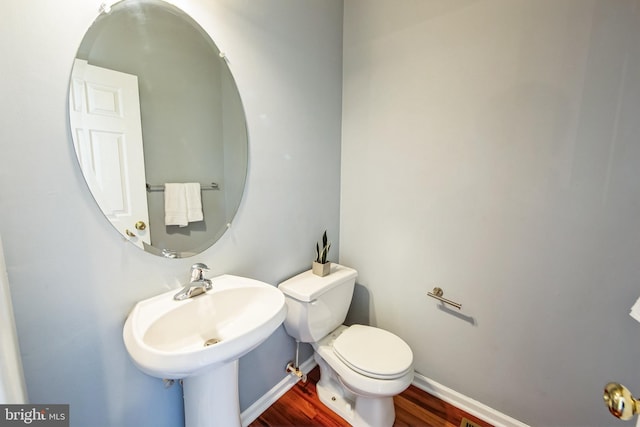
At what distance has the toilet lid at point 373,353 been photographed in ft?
4.02

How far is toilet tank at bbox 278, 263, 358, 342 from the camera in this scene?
4.46 ft

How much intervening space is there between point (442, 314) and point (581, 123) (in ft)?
3.67

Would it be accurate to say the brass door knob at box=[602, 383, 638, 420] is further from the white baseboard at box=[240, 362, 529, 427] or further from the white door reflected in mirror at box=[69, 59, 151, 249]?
the white door reflected in mirror at box=[69, 59, 151, 249]

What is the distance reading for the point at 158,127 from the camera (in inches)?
39.1

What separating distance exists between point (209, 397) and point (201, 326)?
0.87 feet

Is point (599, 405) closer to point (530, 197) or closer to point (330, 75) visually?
point (530, 197)

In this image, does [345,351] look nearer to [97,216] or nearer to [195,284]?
[195,284]

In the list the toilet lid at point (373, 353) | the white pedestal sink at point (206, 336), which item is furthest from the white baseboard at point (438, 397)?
the toilet lid at point (373, 353)

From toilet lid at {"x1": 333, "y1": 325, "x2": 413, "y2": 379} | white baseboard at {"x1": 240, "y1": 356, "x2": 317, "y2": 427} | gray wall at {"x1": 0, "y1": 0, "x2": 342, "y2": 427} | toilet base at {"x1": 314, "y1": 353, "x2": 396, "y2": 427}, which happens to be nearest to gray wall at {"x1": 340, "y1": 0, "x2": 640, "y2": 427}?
toilet lid at {"x1": 333, "y1": 325, "x2": 413, "y2": 379}

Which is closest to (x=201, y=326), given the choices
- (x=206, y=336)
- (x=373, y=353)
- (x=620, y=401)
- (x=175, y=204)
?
(x=206, y=336)

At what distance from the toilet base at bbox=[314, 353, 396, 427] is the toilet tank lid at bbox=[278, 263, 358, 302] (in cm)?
48

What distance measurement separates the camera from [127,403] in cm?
95

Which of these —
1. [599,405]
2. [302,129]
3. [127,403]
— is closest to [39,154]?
[127,403]

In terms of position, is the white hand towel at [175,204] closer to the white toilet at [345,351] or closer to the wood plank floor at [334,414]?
the white toilet at [345,351]
